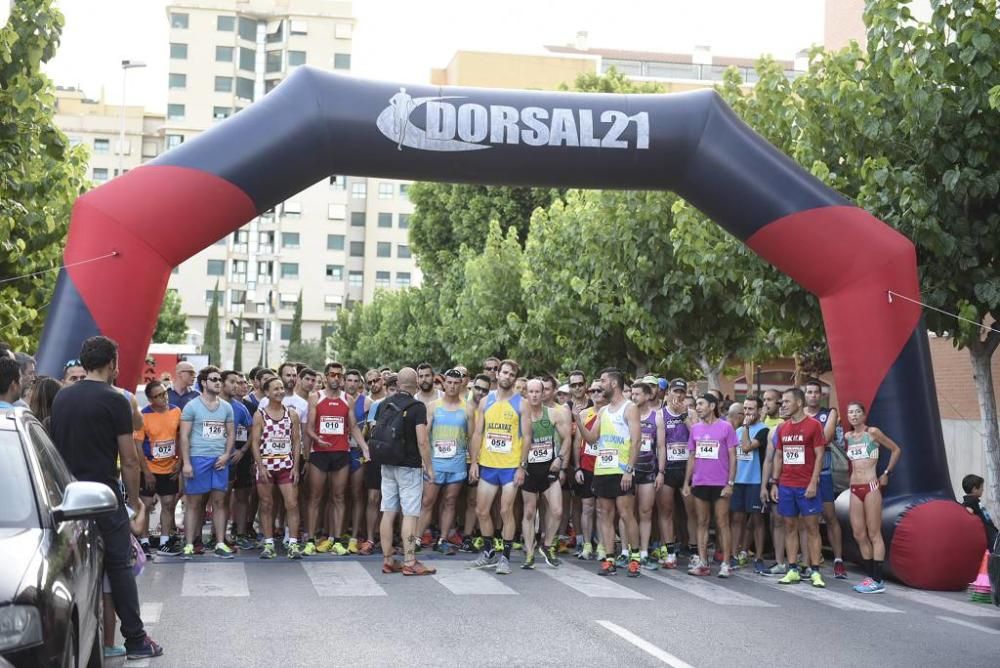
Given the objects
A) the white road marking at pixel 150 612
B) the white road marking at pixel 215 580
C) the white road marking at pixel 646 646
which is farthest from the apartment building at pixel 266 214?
the white road marking at pixel 646 646

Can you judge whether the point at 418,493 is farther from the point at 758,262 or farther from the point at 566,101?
the point at 758,262

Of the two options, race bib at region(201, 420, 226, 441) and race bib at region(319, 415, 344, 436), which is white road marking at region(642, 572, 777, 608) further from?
race bib at region(201, 420, 226, 441)

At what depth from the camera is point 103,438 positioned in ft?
24.7

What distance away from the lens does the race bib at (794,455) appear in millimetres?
13227

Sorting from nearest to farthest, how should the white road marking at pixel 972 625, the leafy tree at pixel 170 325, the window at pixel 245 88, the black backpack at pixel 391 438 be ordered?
1. the white road marking at pixel 972 625
2. the black backpack at pixel 391 438
3. the leafy tree at pixel 170 325
4. the window at pixel 245 88

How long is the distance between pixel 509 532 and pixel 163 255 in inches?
172

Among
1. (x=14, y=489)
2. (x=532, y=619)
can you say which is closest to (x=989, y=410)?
(x=532, y=619)

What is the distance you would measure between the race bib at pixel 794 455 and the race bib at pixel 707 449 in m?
0.67

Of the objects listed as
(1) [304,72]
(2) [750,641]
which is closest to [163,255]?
(1) [304,72]

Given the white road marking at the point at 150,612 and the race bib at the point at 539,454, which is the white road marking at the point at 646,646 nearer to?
the white road marking at the point at 150,612

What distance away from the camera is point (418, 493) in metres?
12.4

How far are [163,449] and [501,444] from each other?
3506mm

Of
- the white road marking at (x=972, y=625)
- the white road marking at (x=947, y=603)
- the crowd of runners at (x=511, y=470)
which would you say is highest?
the crowd of runners at (x=511, y=470)

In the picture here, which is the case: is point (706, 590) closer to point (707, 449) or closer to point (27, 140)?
point (707, 449)
